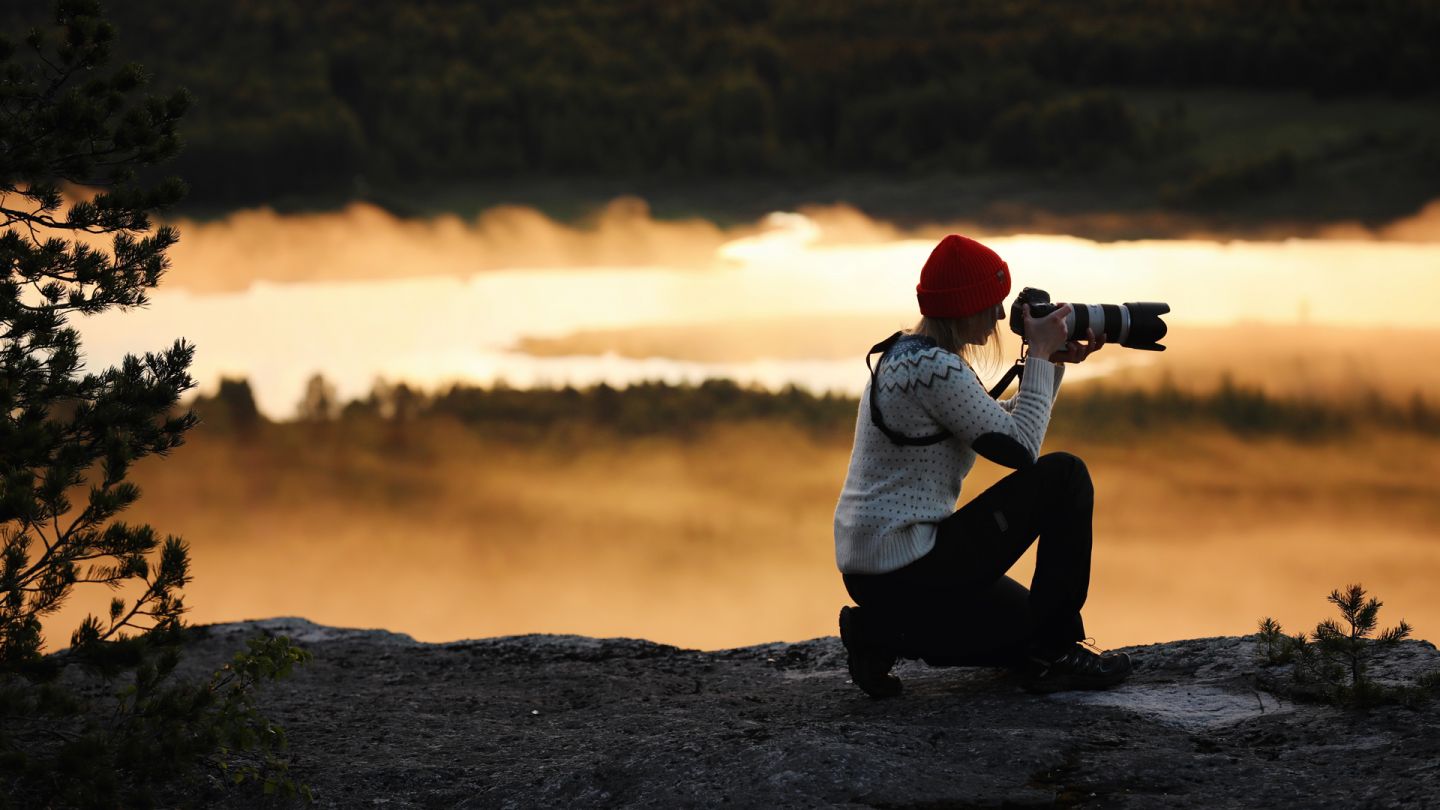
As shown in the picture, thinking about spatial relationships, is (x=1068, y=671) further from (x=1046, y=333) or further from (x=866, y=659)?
(x=1046, y=333)

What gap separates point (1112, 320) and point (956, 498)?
34.7 inches

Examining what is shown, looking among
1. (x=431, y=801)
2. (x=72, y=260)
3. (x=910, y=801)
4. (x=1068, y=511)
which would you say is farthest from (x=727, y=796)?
(x=72, y=260)

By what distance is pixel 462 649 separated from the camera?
7.35m

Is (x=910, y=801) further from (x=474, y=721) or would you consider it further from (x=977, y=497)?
(x=474, y=721)

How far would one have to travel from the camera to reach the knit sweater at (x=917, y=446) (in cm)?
437

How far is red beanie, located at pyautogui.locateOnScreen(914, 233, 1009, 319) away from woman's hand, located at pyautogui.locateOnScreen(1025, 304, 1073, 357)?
0.23 meters

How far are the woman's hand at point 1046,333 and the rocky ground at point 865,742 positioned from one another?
4.15ft

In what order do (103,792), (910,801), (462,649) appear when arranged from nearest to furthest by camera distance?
(910,801) < (103,792) < (462,649)

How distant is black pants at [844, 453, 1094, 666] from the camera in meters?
4.63

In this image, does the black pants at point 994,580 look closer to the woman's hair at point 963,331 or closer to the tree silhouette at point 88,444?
the woman's hair at point 963,331

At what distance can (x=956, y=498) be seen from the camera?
4660 mm

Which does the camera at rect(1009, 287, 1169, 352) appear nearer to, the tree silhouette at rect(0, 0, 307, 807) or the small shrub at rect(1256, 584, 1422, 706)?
the small shrub at rect(1256, 584, 1422, 706)

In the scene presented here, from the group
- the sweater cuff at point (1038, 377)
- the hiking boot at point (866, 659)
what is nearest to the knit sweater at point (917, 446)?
the sweater cuff at point (1038, 377)

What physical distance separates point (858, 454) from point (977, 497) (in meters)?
0.43
